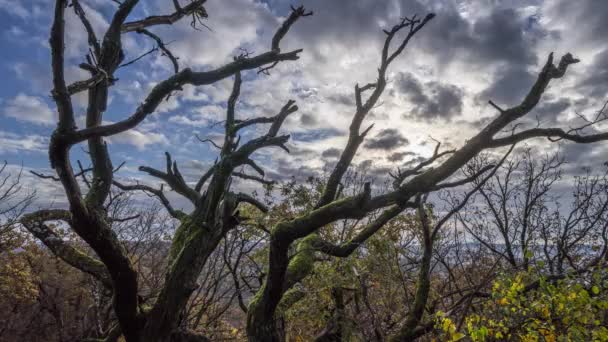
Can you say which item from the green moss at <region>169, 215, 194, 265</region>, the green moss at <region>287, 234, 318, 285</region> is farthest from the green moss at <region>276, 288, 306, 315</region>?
the green moss at <region>169, 215, 194, 265</region>

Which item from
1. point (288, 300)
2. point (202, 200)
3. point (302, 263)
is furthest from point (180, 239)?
point (288, 300)

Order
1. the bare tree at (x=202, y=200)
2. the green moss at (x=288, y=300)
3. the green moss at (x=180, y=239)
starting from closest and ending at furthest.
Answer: the bare tree at (x=202, y=200) < the green moss at (x=180, y=239) < the green moss at (x=288, y=300)

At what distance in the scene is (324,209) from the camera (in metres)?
5.26

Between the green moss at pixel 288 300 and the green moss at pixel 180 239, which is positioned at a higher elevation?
the green moss at pixel 180 239

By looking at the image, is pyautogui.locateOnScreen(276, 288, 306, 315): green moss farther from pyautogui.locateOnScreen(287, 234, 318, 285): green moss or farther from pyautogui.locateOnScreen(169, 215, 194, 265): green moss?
pyautogui.locateOnScreen(169, 215, 194, 265): green moss

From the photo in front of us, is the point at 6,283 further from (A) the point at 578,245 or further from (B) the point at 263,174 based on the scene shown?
(A) the point at 578,245

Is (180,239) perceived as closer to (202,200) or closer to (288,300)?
(202,200)

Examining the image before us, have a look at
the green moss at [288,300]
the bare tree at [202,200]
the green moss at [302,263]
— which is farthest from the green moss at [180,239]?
the green moss at [288,300]

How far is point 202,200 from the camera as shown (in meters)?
6.30

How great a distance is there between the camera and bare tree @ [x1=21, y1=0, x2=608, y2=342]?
433 cm

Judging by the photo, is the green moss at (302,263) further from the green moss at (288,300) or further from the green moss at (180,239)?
the green moss at (180,239)

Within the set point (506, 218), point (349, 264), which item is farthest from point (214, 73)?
point (506, 218)

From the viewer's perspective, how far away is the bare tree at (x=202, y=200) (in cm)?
433

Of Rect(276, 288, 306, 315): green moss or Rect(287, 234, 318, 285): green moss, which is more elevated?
Rect(287, 234, 318, 285): green moss
